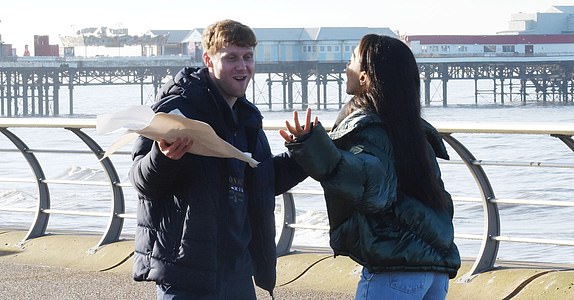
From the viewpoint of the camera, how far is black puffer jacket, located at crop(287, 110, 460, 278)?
263cm

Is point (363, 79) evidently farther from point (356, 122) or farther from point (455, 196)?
point (455, 196)

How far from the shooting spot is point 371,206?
2.67 metres

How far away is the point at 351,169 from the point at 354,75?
10.6 inches

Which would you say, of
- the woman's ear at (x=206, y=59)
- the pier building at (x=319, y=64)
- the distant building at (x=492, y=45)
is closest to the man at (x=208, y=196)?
the woman's ear at (x=206, y=59)

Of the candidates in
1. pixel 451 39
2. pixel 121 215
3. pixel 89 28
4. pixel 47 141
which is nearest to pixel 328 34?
pixel 451 39

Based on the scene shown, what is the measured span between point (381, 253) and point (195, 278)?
50 cm

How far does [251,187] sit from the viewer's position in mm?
3090

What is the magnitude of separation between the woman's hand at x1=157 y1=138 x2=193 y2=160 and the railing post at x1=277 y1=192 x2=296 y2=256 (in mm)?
2857

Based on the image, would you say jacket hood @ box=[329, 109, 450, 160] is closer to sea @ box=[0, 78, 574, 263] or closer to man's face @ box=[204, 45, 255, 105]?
man's face @ box=[204, 45, 255, 105]

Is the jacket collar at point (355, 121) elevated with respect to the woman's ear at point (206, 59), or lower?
lower

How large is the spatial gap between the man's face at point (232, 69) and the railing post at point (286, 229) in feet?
8.68

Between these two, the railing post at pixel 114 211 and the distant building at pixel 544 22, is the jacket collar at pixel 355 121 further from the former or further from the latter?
the distant building at pixel 544 22

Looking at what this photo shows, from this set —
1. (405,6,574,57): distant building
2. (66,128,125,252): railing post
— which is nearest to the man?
(66,128,125,252): railing post

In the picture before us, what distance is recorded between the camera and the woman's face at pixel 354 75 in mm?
2777
